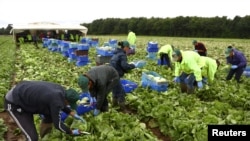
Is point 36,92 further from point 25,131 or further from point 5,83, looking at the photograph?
point 5,83

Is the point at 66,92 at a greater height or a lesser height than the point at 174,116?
greater

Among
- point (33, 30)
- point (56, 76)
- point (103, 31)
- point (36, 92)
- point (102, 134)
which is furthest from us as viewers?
point (103, 31)

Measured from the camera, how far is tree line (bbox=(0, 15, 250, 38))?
46569mm

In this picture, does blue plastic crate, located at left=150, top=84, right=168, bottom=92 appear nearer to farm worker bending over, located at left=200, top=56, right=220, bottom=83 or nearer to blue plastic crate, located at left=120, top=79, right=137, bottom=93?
blue plastic crate, located at left=120, top=79, right=137, bottom=93

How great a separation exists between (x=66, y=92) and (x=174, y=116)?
8.50 feet

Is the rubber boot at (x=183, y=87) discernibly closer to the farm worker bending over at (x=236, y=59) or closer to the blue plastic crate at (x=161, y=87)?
the blue plastic crate at (x=161, y=87)

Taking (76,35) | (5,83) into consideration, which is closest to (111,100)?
(5,83)

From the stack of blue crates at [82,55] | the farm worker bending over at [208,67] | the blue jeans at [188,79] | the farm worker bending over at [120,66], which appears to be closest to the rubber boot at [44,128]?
the farm worker bending over at [120,66]

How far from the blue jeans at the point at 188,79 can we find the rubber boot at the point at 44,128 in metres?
4.27

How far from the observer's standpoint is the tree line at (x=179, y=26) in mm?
46569

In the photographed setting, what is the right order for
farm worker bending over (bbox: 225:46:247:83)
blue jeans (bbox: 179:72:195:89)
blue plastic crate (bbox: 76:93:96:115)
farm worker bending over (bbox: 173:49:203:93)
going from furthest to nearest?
farm worker bending over (bbox: 225:46:247:83), blue jeans (bbox: 179:72:195:89), farm worker bending over (bbox: 173:49:203:93), blue plastic crate (bbox: 76:93:96:115)

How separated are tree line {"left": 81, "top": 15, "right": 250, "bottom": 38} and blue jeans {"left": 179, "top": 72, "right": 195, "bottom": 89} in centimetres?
3940

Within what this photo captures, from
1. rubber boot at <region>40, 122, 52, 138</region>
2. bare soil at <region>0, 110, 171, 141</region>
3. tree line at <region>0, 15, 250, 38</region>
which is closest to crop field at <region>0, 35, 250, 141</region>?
bare soil at <region>0, 110, 171, 141</region>

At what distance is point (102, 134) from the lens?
216 inches
